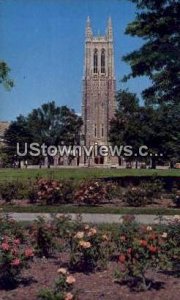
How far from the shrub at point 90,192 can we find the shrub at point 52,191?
0.37 m

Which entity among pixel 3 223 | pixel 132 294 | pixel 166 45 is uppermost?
pixel 166 45

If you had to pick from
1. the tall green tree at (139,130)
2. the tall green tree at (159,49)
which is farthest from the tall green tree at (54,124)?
the tall green tree at (159,49)

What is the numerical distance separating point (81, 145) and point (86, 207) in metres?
102

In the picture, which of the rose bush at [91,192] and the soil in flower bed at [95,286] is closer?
the soil in flower bed at [95,286]

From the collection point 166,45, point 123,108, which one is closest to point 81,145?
point 123,108

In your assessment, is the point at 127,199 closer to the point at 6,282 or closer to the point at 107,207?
the point at 107,207

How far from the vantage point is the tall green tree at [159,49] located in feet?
66.0

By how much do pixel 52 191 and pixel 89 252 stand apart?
338 inches

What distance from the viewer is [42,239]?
24.9ft

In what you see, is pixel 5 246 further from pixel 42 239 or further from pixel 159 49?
pixel 159 49

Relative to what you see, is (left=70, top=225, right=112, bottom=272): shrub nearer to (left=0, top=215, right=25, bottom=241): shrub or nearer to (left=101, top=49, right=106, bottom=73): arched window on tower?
(left=0, top=215, right=25, bottom=241): shrub

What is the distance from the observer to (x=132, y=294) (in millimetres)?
5855

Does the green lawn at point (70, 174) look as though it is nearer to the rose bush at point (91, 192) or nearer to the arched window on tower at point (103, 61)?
the rose bush at point (91, 192)

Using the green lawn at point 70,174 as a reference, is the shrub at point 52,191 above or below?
below
